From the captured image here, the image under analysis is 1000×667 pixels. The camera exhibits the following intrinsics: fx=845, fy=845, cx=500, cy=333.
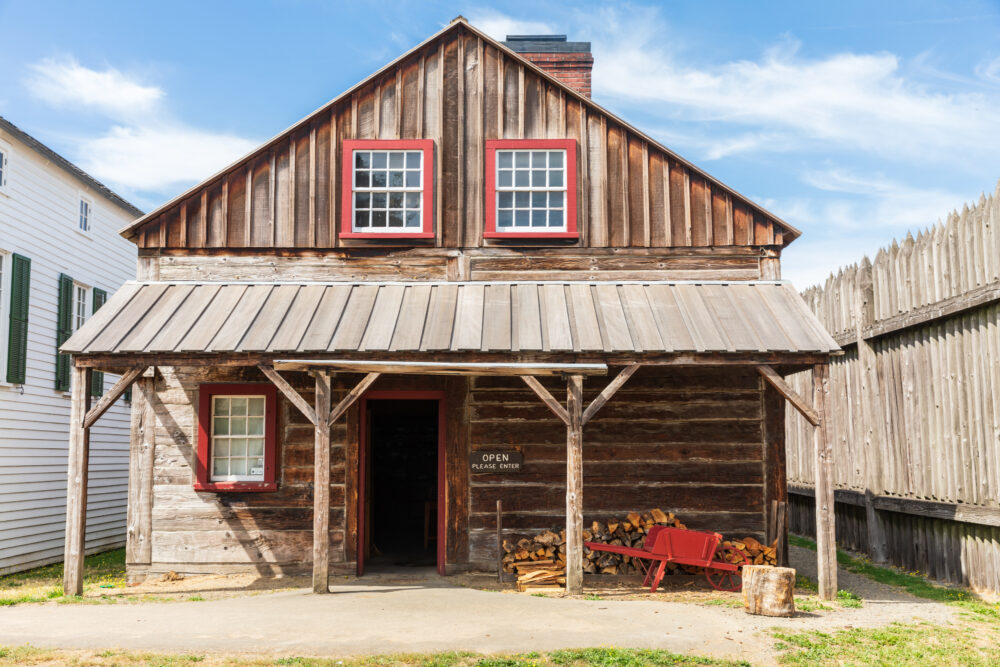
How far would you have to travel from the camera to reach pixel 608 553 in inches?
463

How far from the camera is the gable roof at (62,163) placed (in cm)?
1407

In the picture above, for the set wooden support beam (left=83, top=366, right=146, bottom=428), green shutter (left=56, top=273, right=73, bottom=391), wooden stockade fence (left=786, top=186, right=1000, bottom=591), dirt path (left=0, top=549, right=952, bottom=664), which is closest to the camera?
dirt path (left=0, top=549, right=952, bottom=664)

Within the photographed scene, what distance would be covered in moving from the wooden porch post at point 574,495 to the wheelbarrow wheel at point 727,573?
82.1 inches

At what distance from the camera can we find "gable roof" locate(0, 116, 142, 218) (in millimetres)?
14070

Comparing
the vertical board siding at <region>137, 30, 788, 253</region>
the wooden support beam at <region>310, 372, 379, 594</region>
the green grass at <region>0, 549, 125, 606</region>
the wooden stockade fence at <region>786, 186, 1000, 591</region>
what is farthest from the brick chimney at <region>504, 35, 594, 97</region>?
the green grass at <region>0, 549, 125, 606</region>

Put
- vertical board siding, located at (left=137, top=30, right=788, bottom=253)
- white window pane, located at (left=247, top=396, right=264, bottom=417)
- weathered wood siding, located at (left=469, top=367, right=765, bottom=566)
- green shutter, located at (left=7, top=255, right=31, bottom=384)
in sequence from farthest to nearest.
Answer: green shutter, located at (left=7, top=255, right=31, bottom=384) → vertical board siding, located at (left=137, top=30, right=788, bottom=253) → white window pane, located at (left=247, top=396, right=264, bottom=417) → weathered wood siding, located at (left=469, top=367, right=765, bottom=566)

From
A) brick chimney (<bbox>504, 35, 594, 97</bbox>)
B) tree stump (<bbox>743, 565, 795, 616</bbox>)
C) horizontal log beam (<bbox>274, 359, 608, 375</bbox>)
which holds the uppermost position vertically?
brick chimney (<bbox>504, 35, 594, 97</bbox>)

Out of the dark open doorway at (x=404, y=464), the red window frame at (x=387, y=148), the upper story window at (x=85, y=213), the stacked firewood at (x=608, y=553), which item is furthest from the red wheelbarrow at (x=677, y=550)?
the upper story window at (x=85, y=213)

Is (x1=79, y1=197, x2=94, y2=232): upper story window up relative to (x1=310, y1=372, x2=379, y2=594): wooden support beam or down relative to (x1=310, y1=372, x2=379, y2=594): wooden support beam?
up

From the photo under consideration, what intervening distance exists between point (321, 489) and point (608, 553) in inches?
162

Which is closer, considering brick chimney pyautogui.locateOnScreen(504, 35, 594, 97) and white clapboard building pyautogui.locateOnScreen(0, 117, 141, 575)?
white clapboard building pyautogui.locateOnScreen(0, 117, 141, 575)

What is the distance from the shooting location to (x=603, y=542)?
11.7 m

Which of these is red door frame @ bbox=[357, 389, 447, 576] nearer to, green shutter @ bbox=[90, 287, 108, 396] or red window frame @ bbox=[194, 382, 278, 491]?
red window frame @ bbox=[194, 382, 278, 491]

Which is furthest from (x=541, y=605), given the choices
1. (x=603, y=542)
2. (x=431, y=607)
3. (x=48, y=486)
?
(x=48, y=486)
